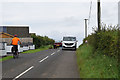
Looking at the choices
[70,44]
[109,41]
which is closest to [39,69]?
[109,41]

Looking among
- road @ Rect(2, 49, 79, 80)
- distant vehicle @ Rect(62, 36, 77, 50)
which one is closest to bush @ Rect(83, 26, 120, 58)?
road @ Rect(2, 49, 79, 80)

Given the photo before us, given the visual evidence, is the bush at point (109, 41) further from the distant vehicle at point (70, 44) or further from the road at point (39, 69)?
the distant vehicle at point (70, 44)

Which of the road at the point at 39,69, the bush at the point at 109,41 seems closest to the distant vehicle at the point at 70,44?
the bush at the point at 109,41

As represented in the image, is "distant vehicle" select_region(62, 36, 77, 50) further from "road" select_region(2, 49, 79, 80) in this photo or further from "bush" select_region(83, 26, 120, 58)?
"road" select_region(2, 49, 79, 80)

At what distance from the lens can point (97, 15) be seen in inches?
729

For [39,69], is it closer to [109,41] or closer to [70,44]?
[109,41]

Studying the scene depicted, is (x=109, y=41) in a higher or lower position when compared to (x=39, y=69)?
higher

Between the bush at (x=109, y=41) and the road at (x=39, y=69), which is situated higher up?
the bush at (x=109, y=41)

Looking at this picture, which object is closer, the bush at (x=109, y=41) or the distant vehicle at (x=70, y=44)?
the bush at (x=109, y=41)

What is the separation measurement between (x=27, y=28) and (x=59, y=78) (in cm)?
6347

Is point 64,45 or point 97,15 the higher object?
point 97,15

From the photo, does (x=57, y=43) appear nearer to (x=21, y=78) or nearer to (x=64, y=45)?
(x=64, y=45)

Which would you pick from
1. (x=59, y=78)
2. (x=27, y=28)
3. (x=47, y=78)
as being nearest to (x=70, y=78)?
(x=59, y=78)

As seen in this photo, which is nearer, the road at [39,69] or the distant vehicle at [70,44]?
the road at [39,69]
